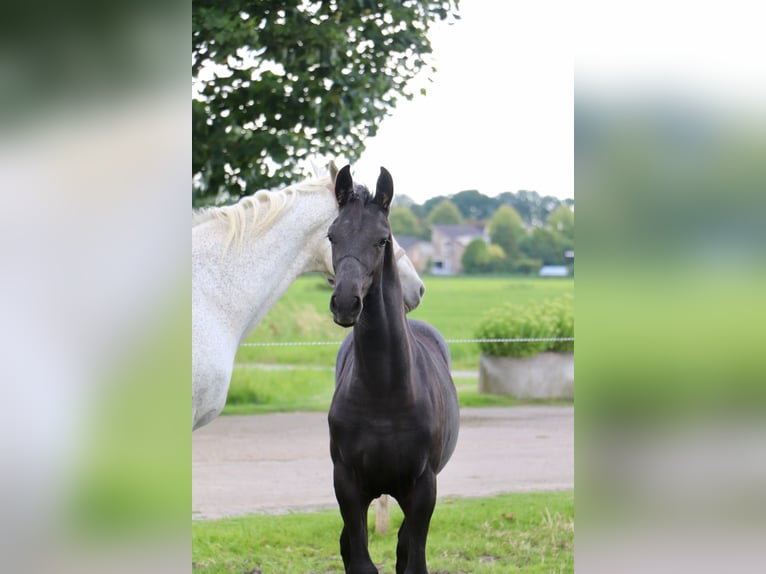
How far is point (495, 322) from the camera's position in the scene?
967 centimetres

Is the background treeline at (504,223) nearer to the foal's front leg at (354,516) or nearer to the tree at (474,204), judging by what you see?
the tree at (474,204)

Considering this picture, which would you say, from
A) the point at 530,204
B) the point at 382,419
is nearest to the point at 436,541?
the point at 382,419

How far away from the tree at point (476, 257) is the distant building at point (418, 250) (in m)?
0.70

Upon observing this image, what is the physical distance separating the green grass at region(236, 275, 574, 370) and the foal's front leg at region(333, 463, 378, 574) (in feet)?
22.4

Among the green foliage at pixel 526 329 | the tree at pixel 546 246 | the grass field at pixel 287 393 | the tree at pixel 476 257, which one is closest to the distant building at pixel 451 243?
the tree at pixel 476 257

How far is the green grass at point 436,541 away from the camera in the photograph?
4.32 meters

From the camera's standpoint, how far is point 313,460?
6.99m

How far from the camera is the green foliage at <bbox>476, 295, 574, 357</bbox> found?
9461 millimetres

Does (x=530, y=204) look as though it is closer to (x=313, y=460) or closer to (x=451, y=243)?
(x=451, y=243)

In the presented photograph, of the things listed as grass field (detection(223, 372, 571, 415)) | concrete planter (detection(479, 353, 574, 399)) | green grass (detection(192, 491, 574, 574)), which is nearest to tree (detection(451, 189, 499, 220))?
grass field (detection(223, 372, 571, 415))

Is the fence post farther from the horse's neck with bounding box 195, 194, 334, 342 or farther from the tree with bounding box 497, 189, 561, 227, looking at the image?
the tree with bounding box 497, 189, 561, 227

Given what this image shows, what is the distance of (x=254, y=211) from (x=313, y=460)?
345 cm

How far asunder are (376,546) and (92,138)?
370cm

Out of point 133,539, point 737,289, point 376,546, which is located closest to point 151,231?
point 133,539
